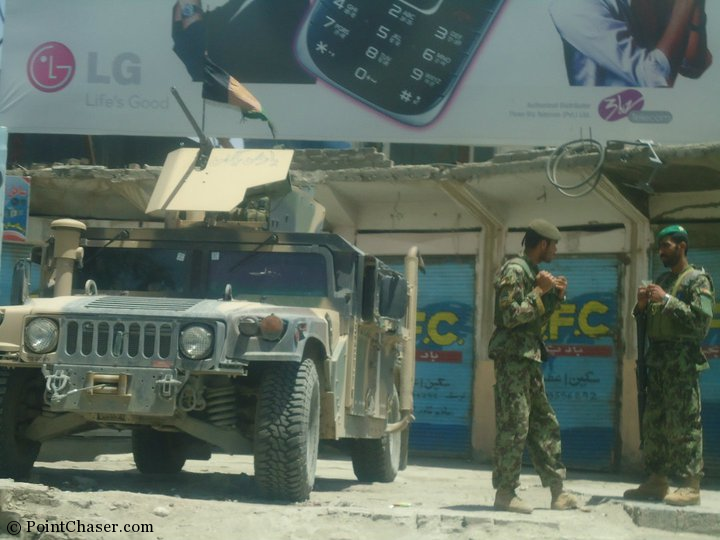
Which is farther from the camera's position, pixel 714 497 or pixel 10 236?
pixel 10 236

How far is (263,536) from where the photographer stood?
5.70 m

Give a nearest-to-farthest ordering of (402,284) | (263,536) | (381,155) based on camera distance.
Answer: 1. (263,536)
2. (402,284)
3. (381,155)

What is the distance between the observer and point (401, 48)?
1376 centimetres

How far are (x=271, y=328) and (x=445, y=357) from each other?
746 cm

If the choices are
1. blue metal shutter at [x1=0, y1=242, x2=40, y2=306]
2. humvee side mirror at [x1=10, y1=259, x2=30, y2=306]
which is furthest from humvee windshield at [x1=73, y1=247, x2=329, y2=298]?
blue metal shutter at [x1=0, y1=242, x2=40, y2=306]

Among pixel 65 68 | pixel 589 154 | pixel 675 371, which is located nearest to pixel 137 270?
pixel 675 371

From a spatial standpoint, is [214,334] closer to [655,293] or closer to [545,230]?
[545,230]

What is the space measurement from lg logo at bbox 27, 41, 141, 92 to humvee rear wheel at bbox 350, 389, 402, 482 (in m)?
6.70

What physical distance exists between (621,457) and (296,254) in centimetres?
600

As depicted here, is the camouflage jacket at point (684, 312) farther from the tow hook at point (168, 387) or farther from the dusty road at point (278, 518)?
the tow hook at point (168, 387)

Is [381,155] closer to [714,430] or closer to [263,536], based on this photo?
[714,430]

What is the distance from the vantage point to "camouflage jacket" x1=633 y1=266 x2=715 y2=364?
688 centimetres

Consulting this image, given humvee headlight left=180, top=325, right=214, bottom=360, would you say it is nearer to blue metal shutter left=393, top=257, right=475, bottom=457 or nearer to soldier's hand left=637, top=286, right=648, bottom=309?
soldier's hand left=637, top=286, right=648, bottom=309

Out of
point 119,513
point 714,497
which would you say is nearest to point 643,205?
point 714,497
